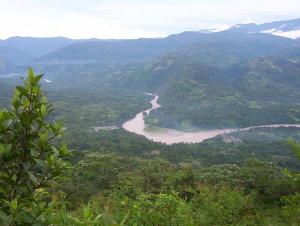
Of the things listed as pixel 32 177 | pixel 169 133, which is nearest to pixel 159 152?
pixel 169 133

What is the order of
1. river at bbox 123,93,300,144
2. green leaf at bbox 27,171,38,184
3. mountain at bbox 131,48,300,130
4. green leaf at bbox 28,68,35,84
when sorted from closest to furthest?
1. green leaf at bbox 27,171,38,184
2. green leaf at bbox 28,68,35,84
3. river at bbox 123,93,300,144
4. mountain at bbox 131,48,300,130

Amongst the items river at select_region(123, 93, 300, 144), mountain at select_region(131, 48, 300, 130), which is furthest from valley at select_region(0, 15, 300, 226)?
mountain at select_region(131, 48, 300, 130)

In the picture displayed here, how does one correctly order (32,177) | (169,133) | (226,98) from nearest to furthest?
(32,177) → (169,133) → (226,98)

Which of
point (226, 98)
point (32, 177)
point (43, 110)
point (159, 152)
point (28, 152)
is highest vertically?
point (43, 110)

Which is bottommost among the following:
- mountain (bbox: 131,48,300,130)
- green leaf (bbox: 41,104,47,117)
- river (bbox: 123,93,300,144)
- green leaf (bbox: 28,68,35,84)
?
river (bbox: 123,93,300,144)

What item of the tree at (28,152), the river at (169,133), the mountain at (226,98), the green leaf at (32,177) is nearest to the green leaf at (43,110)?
the tree at (28,152)

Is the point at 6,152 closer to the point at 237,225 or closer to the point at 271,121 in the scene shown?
the point at 237,225

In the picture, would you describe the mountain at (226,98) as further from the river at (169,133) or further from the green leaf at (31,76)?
the green leaf at (31,76)

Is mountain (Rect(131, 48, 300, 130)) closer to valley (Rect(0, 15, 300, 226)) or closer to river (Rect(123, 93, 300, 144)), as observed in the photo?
valley (Rect(0, 15, 300, 226))

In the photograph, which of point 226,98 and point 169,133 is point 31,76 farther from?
point 226,98
